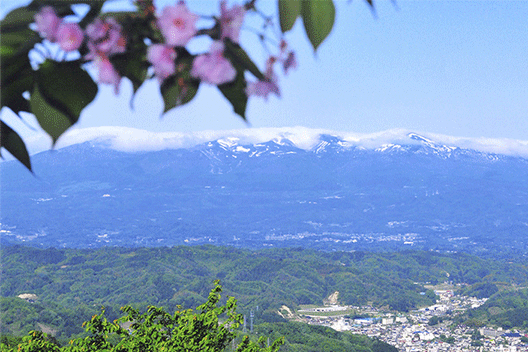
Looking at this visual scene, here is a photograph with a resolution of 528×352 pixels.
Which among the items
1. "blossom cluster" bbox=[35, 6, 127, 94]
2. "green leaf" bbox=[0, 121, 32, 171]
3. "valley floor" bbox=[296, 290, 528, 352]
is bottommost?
"valley floor" bbox=[296, 290, 528, 352]

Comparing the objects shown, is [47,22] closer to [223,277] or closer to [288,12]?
[288,12]

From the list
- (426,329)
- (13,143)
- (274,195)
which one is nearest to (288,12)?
(13,143)

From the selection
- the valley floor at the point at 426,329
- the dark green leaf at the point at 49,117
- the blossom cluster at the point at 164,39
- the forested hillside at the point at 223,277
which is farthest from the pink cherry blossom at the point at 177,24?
the forested hillside at the point at 223,277

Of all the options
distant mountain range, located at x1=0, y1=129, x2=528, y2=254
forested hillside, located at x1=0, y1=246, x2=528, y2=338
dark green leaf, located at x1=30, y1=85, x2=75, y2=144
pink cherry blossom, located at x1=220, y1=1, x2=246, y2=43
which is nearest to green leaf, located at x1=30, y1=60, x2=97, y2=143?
dark green leaf, located at x1=30, y1=85, x2=75, y2=144

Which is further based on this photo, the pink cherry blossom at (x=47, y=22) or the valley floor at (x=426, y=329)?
the valley floor at (x=426, y=329)

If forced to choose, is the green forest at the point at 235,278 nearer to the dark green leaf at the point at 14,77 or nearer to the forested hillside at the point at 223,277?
the forested hillside at the point at 223,277

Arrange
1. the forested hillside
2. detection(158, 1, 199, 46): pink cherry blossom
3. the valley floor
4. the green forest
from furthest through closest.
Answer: the forested hillside → the green forest → the valley floor → detection(158, 1, 199, 46): pink cherry blossom

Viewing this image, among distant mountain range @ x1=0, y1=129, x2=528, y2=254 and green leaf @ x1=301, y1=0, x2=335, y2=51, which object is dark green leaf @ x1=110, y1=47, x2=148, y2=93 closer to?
green leaf @ x1=301, y1=0, x2=335, y2=51

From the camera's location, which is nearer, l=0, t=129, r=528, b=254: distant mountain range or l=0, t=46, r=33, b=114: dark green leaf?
l=0, t=46, r=33, b=114: dark green leaf
